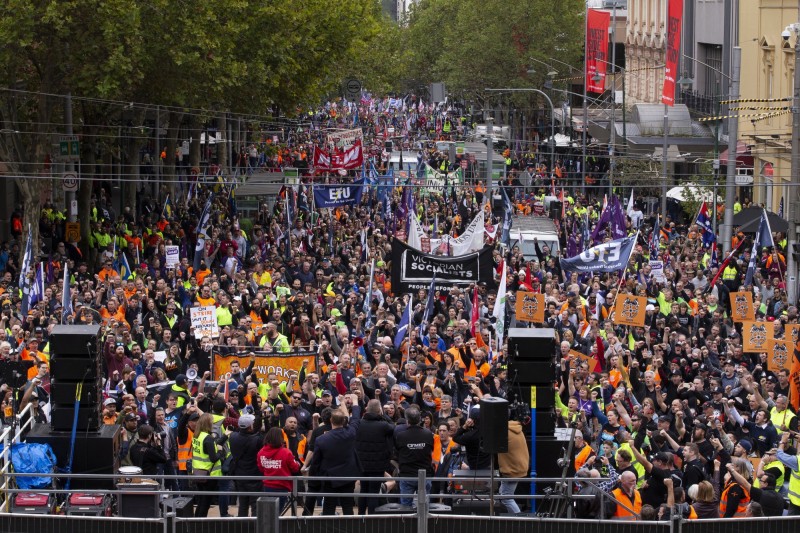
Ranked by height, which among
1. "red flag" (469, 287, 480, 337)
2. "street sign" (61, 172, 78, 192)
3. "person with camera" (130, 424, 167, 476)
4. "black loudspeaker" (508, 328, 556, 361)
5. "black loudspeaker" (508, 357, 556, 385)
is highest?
"street sign" (61, 172, 78, 192)

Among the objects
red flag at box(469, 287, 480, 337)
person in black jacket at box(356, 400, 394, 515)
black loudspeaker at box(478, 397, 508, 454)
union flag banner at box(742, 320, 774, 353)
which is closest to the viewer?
black loudspeaker at box(478, 397, 508, 454)

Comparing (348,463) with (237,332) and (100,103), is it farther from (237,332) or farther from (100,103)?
(100,103)

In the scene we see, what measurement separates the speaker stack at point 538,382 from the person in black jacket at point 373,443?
4.64 feet

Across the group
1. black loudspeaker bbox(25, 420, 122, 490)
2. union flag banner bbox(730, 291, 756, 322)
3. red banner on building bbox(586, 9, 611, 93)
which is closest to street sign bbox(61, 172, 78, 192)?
union flag banner bbox(730, 291, 756, 322)

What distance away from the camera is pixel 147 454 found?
15414 millimetres

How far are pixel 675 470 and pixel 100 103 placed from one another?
26545 mm

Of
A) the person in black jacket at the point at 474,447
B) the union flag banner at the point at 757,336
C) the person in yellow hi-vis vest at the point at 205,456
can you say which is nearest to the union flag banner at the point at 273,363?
the person in yellow hi-vis vest at the point at 205,456

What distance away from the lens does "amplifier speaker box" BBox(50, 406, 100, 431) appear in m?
15.3

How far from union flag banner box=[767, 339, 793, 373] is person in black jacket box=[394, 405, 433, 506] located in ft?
22.3

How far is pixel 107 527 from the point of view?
13516mm

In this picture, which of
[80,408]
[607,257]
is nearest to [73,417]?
[80,408]

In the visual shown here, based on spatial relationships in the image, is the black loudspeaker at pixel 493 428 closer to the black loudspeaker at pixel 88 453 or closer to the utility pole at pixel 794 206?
the black loudspeaker at pixel 88 453

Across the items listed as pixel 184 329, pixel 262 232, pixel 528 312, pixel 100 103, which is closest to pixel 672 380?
pixel 528 312

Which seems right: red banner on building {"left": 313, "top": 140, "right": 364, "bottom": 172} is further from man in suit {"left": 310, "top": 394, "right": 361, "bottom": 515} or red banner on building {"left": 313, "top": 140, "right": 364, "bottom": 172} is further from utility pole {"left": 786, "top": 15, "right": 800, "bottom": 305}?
man in suit {"left": 310, "top": 394, "right": 361, "bottom": 515}
